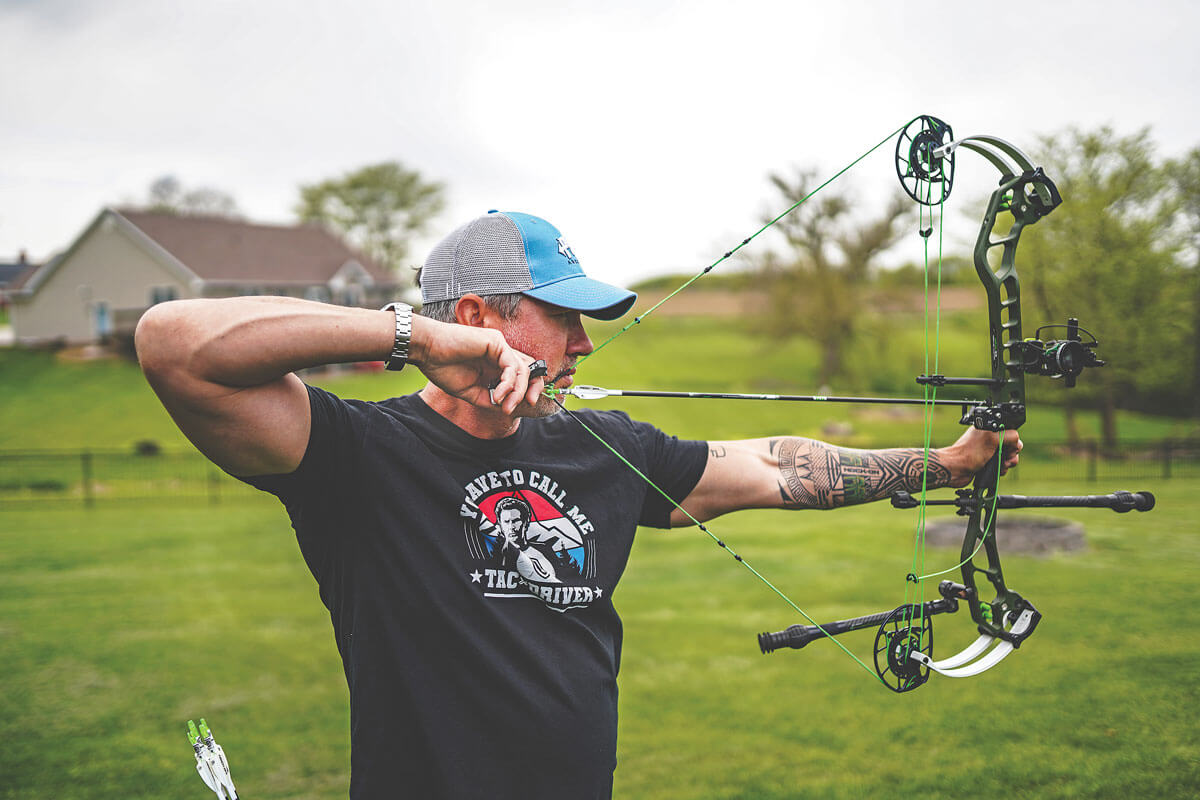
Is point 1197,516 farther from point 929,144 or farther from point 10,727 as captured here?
point 10,727

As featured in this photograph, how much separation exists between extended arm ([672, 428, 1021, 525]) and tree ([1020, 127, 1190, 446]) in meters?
18.9

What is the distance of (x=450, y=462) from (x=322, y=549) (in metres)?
0.39

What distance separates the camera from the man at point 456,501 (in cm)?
185

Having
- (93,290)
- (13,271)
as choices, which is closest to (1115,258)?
(93,290)

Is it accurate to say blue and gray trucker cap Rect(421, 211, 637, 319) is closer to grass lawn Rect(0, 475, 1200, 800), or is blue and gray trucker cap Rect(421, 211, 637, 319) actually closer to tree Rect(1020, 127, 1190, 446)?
grass lawn Rect(0, 475, 1200, 800)

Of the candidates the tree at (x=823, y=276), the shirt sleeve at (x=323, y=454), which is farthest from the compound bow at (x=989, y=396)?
the tree at (x=823, y=276)

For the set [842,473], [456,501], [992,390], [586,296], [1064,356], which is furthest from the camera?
[842,473]

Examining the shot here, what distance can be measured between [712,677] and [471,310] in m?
5.27

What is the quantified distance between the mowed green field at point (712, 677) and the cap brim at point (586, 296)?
3607 millimetres

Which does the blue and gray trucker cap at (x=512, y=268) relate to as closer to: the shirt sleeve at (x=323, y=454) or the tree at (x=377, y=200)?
the shirt sleeve at (x=323, y=454)

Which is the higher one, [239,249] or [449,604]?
[239,249]

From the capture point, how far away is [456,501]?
2.13m

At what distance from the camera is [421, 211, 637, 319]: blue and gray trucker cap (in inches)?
87.7

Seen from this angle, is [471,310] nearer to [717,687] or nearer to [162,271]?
[717,687]
